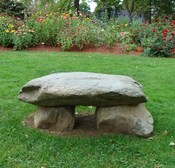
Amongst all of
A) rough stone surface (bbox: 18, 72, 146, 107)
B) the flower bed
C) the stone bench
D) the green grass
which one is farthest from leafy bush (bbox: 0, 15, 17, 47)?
rough stone surface (bbox: 18, 72, 146, 107)

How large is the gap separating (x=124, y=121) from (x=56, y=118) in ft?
2.45

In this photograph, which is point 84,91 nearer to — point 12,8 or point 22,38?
point 22,38

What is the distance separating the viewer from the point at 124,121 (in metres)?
3.45

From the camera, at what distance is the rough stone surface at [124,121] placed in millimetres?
3443

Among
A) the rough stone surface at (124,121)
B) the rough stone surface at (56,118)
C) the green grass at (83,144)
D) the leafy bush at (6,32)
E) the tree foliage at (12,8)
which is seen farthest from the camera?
the tree foliage at (12,8)

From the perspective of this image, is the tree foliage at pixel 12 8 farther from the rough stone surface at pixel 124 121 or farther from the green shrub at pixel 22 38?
the rough stone surface at pixel 124 121

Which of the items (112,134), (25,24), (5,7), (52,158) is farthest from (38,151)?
(5,7)

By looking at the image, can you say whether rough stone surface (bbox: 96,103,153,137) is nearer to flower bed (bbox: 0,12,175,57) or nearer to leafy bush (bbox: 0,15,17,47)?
flower bed (bbox: 0,12,175,57)

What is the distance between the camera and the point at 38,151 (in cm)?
316

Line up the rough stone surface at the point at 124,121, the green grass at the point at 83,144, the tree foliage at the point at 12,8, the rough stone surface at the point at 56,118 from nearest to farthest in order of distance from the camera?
the green grass at the point at 83,144 → the rough stone surface at the point at 124,121 → the rough stone surface at the point at 56,118 → the tree foliage at the point at 12,8

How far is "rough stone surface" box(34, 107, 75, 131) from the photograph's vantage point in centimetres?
355

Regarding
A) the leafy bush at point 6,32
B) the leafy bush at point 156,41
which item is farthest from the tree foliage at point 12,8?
the leafy bush at point 156,41

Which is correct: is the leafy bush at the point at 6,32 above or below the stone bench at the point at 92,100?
above

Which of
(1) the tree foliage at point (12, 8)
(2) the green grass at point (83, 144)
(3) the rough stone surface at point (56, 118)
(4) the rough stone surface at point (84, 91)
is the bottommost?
(2) the green grass at point (83, 144)
